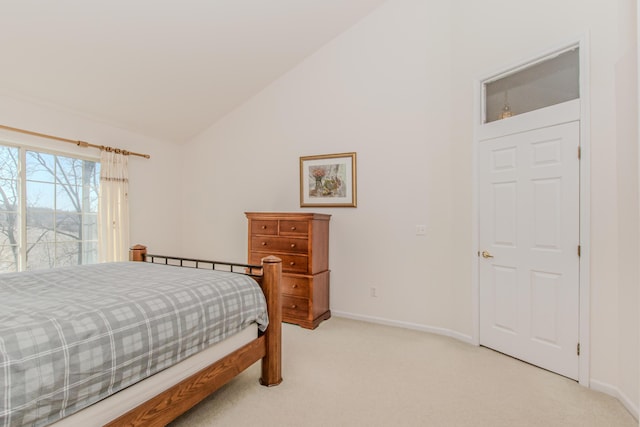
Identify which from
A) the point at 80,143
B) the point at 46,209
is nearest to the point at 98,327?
the point at 46,209

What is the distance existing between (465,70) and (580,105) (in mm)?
1132

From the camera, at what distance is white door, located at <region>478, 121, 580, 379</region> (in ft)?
8.04

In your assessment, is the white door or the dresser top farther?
the dresser top

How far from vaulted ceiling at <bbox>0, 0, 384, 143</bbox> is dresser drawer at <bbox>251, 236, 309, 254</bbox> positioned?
2.08 m

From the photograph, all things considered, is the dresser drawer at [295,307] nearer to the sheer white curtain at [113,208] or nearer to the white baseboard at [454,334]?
the white baseboard at [454,334]

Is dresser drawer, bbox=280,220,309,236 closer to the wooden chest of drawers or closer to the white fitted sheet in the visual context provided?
the wooden chest of drawers

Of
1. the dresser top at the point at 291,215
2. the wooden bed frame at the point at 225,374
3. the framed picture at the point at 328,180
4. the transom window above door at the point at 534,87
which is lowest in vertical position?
the wooden bed frame at the point at 225,374

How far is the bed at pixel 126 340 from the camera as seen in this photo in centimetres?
112

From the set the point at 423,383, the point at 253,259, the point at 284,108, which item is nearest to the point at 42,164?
the point at 253,259

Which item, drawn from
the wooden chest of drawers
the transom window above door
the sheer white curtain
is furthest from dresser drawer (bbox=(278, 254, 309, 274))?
the transom window above door

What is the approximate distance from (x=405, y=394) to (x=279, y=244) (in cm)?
207

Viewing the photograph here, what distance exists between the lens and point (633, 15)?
6.84ft

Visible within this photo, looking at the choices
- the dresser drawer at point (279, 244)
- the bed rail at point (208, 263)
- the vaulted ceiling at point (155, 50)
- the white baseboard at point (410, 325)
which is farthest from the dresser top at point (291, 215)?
the vaulted ceiling at point (155, 50)

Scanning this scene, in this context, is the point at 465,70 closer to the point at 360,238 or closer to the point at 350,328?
the point at 360,238
